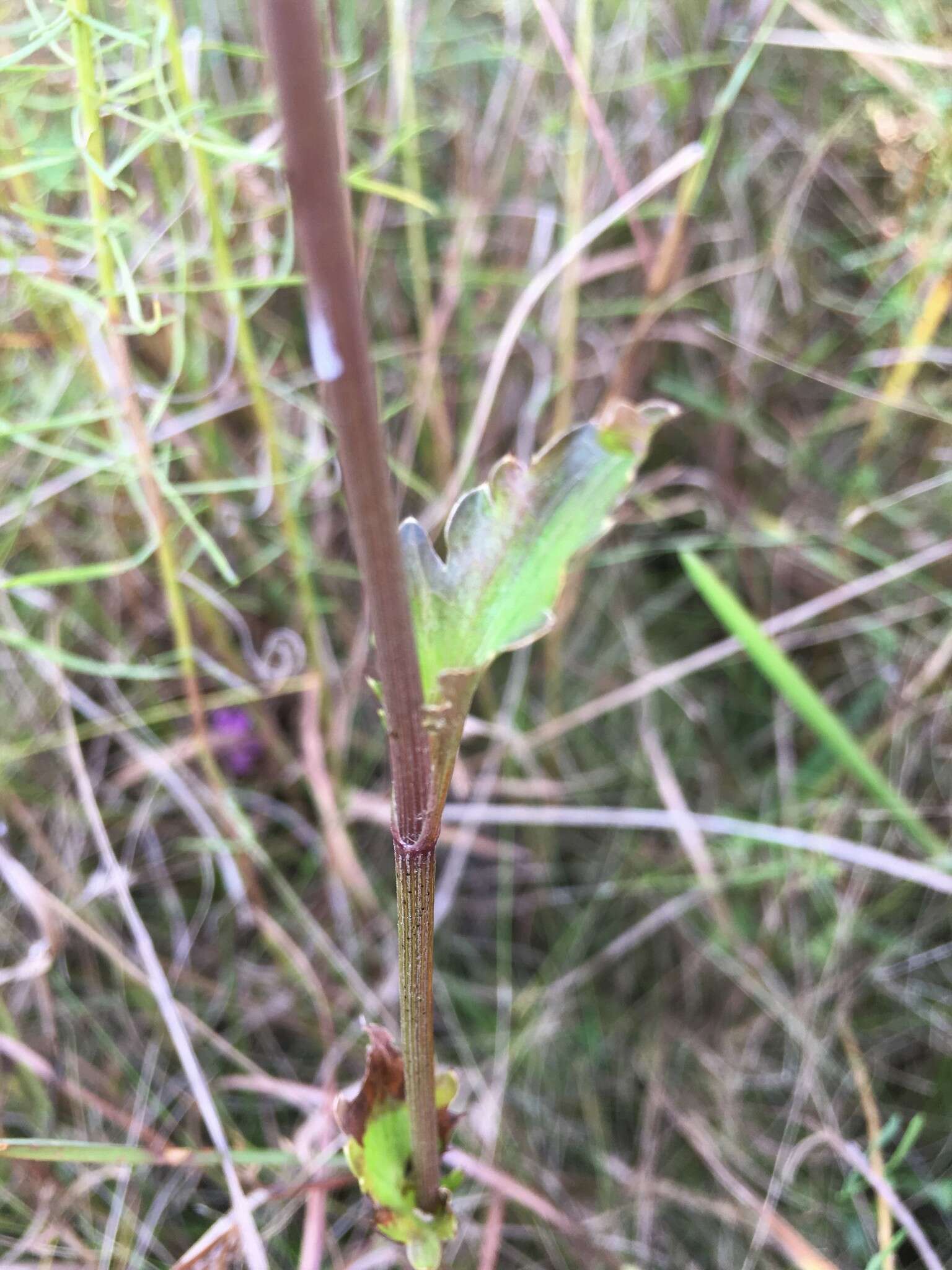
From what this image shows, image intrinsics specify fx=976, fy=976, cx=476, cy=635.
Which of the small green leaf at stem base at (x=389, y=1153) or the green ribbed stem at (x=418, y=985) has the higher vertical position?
the green ribbed stem at (x=418, y=985)

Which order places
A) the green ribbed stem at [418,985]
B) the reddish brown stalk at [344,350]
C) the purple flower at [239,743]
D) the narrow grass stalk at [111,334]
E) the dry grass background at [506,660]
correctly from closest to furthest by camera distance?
the reddish brown stalk at [344,350] → the green ribbed stem at [418,985] → the narrow grass stalk at [111,334] → the dry grass background at [506,660] → the purple flower at [239,743]

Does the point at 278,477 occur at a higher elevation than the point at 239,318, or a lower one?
lower

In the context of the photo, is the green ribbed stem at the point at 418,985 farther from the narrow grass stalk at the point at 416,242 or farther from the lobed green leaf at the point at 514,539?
the narrow grass stalk at the point at 416,242

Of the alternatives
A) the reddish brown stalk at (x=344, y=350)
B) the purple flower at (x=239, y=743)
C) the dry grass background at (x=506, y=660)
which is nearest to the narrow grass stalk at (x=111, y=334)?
the dry grass background at (x=506, y=660)

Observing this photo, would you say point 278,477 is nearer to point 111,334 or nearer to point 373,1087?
point 111,334

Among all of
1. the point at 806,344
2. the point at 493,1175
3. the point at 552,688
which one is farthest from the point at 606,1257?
the point at 806,344

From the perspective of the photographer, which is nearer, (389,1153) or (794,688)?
(389,1153)

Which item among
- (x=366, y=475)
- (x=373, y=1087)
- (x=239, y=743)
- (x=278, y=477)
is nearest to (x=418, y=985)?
(x=373, y=1087)
